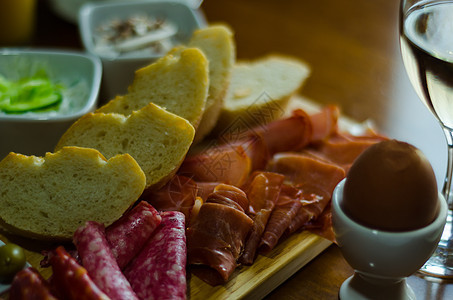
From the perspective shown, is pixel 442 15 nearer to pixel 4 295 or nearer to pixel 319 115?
pixel 319 115

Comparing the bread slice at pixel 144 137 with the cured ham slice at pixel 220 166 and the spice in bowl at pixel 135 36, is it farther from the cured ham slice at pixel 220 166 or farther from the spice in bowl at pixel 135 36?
the spice in bowl at pixel 135 36

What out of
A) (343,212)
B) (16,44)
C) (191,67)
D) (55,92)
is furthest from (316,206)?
(16,44)

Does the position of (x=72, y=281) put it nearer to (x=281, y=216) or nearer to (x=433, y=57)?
(x=281, y=216)

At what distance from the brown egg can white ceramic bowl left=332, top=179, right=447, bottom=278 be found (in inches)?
0.6

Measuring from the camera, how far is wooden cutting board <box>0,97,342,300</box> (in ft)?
4.38

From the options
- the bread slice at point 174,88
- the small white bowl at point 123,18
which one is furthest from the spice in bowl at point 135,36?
the bread slice at point 174,88

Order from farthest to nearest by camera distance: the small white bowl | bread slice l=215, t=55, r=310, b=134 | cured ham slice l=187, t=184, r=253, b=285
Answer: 1. the small white bowl
2. bread slice l=215, t=55, r=310, b=134
3. cured ham slice l=187, t=184, r=253, b=285

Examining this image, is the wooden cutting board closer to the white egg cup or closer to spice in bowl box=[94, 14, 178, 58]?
the white egg cup

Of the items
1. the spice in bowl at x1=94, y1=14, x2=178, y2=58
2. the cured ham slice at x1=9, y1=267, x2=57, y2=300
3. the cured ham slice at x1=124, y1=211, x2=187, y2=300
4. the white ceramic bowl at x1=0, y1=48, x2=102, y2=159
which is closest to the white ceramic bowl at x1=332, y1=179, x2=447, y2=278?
the cured ham slice at x1=124, y1=211, x2=187, y2=300

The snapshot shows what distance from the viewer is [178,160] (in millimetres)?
1513

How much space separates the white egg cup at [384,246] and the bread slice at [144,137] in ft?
1.51

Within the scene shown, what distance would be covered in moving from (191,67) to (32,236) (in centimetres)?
66

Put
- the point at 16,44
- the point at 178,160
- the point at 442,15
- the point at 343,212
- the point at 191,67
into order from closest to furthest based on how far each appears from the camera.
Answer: the point at 343,212
the point at 442,15
the point at 178,160
the point at 191,67
the point at 16,44

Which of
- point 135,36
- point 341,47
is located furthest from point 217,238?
point 341,47
